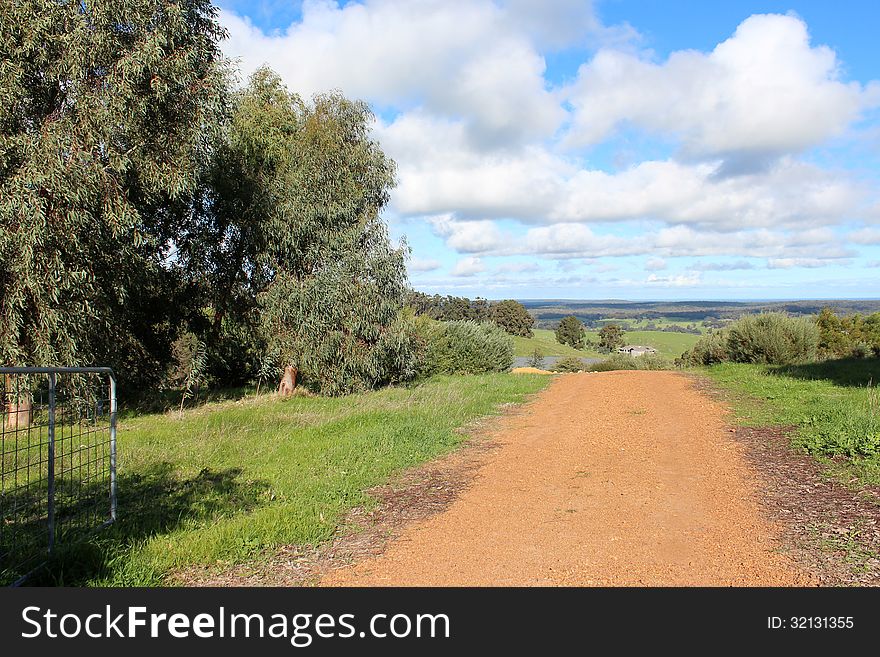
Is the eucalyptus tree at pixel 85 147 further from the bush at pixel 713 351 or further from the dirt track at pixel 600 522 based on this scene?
the bush at pixel 713 351

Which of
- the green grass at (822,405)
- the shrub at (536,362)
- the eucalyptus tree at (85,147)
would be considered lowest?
the shrub at (536,362)

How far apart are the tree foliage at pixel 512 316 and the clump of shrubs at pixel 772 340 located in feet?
170

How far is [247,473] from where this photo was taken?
6.95 m

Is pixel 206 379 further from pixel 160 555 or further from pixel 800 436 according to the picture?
pixel 800 436

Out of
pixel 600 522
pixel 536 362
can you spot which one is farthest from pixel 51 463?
pixel 536 362

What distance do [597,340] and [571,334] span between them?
597 centimetres

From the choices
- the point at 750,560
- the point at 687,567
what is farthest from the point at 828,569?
the point at 687,567

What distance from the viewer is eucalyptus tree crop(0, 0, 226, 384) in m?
9.66

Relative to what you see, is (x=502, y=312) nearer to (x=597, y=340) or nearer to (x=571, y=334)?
(x=571, y=334)

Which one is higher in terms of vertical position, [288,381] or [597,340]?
[288,381]

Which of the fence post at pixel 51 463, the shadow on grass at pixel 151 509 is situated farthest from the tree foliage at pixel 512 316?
the fence post at pixel 51 463

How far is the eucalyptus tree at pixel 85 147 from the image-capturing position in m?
9.66

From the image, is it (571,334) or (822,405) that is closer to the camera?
(822,405)

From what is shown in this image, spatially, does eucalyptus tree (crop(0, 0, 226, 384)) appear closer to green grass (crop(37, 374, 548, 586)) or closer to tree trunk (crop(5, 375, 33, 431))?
tree trunk (crop(5, 375, 33, 431))
